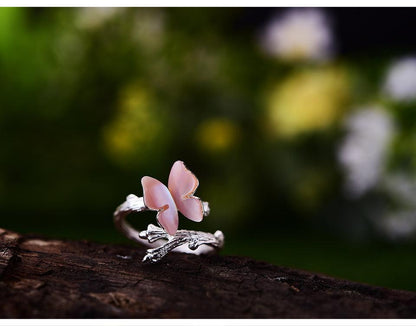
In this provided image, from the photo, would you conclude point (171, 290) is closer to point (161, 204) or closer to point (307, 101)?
point (161, 204)

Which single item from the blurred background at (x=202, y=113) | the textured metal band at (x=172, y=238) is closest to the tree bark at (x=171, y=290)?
the textured metal band at (x=172, y=238)

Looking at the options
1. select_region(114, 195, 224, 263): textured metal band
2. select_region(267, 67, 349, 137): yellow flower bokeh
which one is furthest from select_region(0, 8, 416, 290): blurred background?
select_region(114, 195, 224, 263): textured metal band

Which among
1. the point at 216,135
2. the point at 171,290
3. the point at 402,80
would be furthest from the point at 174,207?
the point at 402,80

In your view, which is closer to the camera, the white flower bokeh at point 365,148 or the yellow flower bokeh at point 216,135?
the white flower bokeh at point 365,148

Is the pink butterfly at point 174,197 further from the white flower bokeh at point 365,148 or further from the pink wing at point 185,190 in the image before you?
the white flower bokeh at point 365,148

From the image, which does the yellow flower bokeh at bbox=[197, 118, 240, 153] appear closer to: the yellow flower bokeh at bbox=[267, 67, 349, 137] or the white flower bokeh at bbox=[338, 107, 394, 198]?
the yellow flower bokeh at bbox=[267, 67, 349, 137]

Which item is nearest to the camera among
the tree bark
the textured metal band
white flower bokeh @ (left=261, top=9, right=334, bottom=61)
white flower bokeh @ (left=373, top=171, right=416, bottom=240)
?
the tree bark
